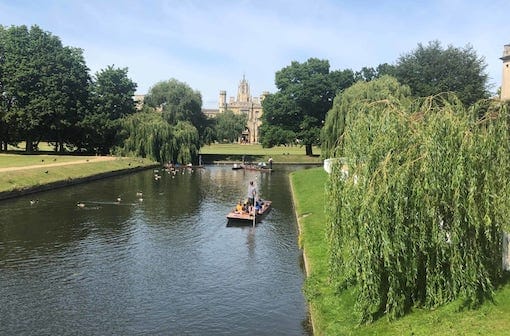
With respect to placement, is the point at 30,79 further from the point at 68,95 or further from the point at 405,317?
the point at 405,317

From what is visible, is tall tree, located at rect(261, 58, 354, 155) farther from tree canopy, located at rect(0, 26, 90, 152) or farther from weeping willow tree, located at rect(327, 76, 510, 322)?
weeping willow tree, located at rect(327, 76, 510, 322)

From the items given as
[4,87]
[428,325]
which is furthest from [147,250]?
[4,87]

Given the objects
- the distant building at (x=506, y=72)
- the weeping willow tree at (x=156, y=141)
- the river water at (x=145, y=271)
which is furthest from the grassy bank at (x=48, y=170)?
the distant building at (x=506, y=72)

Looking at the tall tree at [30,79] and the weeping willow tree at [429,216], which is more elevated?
the tall tree at [30,79]

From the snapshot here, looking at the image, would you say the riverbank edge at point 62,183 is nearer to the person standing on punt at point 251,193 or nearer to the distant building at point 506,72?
the person standing on punt at point 251,193

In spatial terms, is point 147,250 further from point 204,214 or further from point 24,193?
point 24,193

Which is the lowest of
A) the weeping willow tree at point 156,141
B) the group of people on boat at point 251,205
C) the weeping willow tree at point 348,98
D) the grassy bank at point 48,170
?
the group of people on boat at point 251,205

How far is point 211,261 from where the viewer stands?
2000cm

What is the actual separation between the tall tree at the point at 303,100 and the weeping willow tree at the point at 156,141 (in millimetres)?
19699

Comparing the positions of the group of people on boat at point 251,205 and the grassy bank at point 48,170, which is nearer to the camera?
the group of people on boat at point 251,205

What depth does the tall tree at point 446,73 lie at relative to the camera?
5953 cm

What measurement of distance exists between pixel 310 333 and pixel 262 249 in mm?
9072

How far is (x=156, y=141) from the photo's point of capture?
219 ft

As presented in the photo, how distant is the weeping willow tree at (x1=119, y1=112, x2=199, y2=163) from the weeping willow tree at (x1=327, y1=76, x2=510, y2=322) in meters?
56.1
